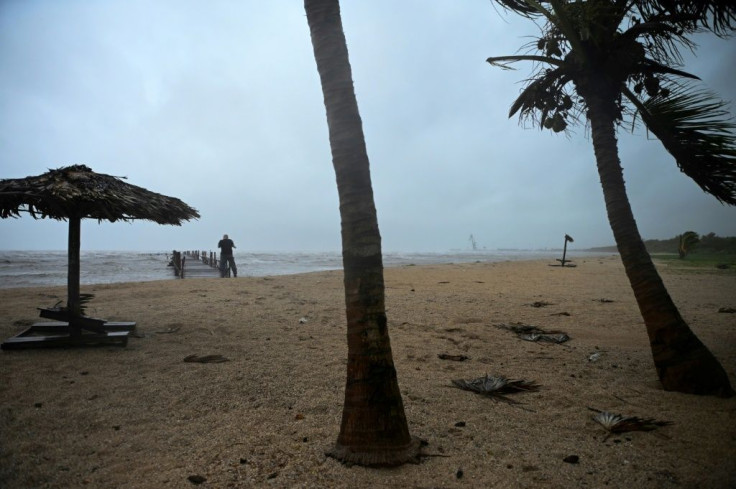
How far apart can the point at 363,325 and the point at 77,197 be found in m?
5.30

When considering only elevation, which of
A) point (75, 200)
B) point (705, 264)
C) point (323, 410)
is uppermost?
point (75, 200)

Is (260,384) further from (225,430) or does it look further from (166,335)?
(166,335)

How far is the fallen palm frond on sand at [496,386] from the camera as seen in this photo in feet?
12.0

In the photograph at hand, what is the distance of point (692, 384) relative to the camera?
3541 millimetres

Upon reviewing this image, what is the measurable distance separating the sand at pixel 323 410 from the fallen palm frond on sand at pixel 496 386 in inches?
4.4

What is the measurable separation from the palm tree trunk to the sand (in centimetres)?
22

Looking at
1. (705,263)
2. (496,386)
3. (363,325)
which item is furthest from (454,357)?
(705,263)

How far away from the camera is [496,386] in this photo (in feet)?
12.2

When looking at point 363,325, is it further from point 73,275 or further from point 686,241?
point 686,241

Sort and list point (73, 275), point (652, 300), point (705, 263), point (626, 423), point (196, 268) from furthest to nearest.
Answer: point (196, 268), point (705, 263), point (73, 275), point (652, 300), point (626, 423)

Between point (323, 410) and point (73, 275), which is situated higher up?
point (73, 275)

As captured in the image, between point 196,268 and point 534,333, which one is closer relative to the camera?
point 534,333

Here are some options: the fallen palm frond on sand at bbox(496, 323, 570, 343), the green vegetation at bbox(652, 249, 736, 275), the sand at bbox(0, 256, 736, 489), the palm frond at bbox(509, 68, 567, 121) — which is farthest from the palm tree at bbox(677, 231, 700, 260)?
the palm frond at bbox(509, 68, 567, 121)

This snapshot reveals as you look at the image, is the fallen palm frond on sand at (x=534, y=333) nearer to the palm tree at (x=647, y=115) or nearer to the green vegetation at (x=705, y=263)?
the palm tree at (x=647, y=115)
